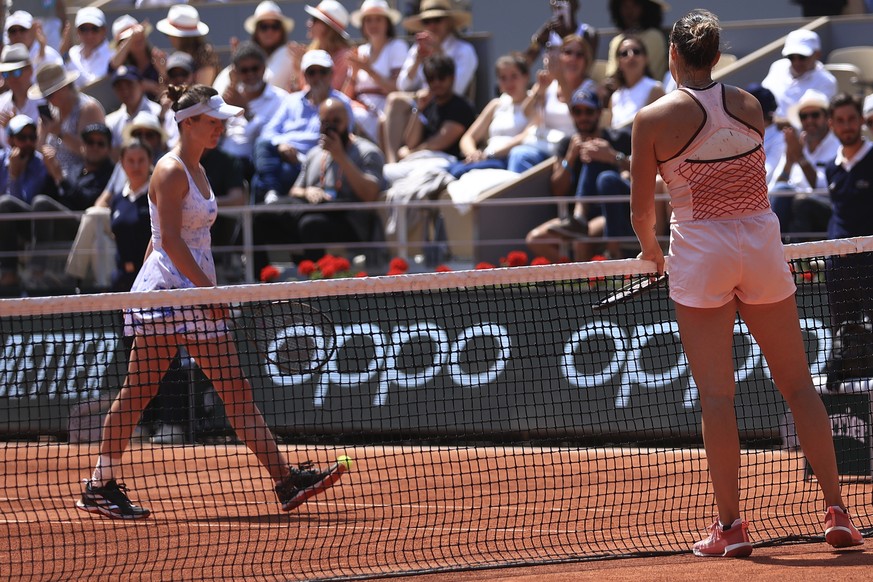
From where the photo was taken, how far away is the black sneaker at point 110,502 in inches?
256

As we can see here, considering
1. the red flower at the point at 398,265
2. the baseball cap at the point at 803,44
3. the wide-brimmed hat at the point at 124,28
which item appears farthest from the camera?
the wide-brimmed hat at the point at 124,28

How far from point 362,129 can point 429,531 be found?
20.8ft

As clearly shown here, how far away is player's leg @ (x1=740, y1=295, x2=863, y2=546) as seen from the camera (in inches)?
→ 201

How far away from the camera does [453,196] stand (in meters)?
10.6

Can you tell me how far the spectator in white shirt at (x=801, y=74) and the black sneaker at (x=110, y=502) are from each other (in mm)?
6650

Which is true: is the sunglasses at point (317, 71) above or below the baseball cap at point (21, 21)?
below

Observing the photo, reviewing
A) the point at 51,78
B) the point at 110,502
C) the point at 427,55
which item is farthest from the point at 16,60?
the point at 110,502

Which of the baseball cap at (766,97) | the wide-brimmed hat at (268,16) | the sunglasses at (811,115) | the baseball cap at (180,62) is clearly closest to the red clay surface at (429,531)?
the baseball cap at (766,97)

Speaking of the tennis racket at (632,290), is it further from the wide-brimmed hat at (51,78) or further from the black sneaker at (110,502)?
the wide-brimmed hat at (51,78)

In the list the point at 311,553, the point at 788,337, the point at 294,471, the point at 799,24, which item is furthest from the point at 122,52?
the point at 788,337

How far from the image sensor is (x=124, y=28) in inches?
547

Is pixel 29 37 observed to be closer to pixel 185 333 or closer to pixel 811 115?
pixel 811 115

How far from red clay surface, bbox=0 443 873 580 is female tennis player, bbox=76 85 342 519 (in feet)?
0.55

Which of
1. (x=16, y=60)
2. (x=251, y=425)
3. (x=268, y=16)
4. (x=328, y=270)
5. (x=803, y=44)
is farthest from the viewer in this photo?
(x=268, y=16)
